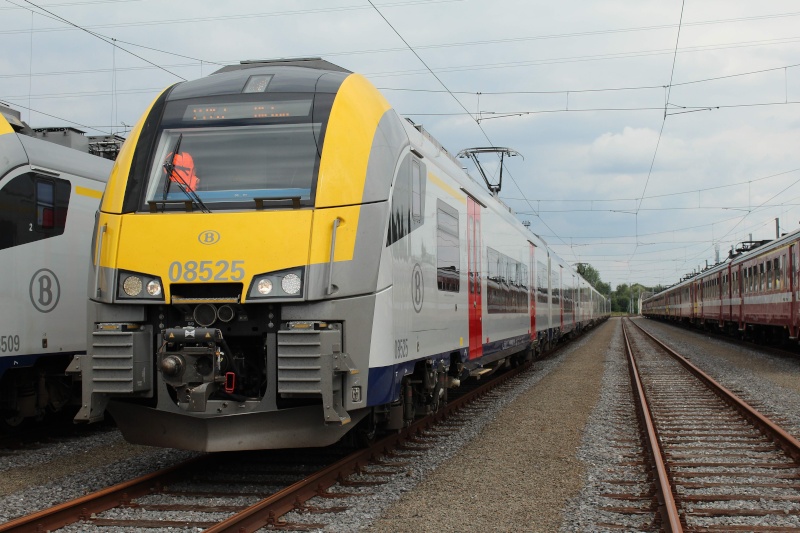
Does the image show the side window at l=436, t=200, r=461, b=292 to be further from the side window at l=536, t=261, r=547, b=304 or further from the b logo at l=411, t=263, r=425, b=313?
the side window at l=536, t=261, r=547, b=304

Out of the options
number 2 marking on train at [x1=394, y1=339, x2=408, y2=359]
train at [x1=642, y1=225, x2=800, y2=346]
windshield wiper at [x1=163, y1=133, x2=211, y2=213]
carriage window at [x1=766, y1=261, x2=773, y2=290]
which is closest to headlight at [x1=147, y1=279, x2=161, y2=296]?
windshield wiper at [x1=163, y1=133, x2=211, y2=213]

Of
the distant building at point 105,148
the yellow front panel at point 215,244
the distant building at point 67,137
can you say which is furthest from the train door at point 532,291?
the yellow front panel at point 215,244

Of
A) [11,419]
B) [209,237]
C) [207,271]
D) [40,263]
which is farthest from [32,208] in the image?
[207,271]

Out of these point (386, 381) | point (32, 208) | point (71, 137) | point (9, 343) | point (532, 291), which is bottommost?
point (386, 381)

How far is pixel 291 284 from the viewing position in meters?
6.26

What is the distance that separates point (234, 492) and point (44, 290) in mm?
3729

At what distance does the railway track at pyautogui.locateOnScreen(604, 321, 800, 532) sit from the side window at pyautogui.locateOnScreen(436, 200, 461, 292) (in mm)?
2619

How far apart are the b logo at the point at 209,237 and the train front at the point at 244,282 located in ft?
0.06

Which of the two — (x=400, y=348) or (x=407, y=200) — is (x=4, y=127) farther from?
(x=400, y=348)

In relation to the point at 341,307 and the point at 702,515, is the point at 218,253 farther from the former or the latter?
the point at 702,515

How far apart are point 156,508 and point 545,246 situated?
Result: 63.6 feet

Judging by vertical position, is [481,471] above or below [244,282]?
below

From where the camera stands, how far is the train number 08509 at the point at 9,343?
820cm

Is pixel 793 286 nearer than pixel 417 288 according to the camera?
No
